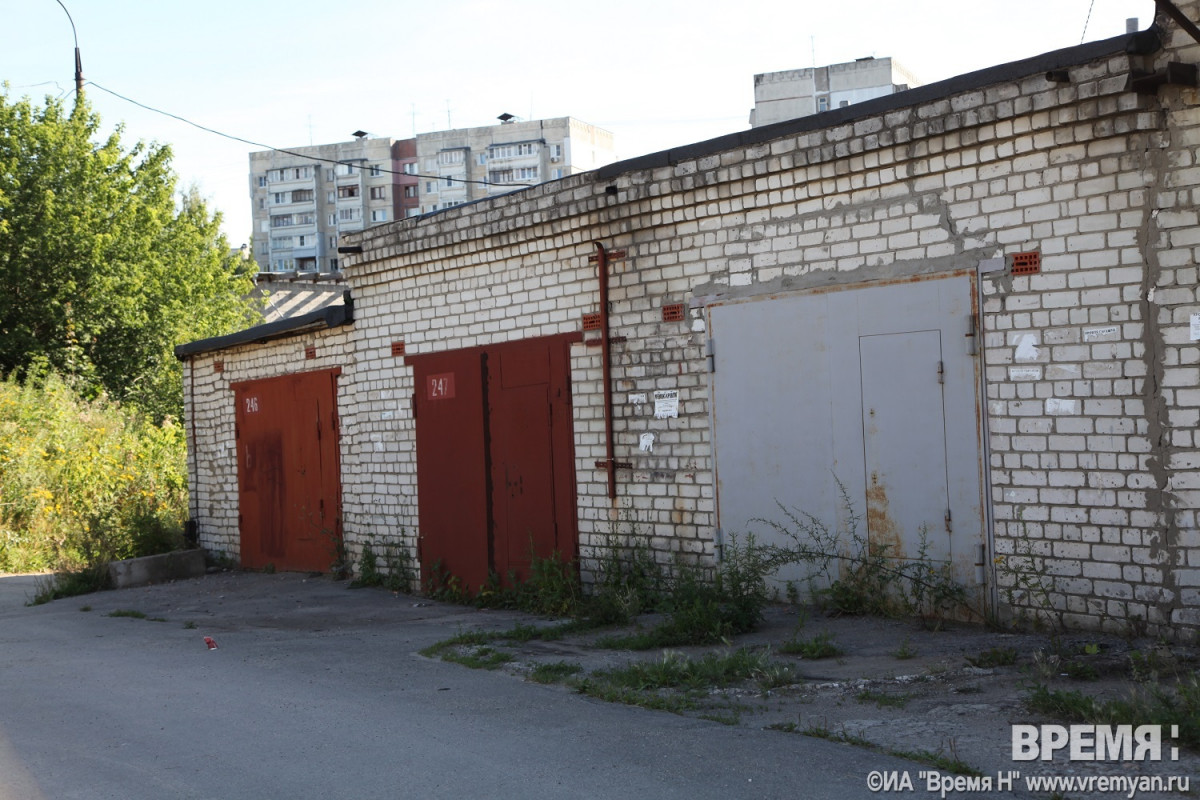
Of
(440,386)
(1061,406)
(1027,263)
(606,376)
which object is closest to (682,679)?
(1061,406)

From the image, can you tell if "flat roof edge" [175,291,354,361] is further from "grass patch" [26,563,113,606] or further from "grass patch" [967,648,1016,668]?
"grass patch" [967,648,1016,668]

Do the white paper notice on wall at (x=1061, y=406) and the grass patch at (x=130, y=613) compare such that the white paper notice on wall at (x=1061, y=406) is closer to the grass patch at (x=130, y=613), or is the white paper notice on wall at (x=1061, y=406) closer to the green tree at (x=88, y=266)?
the grass patch at (x=130, y=613)

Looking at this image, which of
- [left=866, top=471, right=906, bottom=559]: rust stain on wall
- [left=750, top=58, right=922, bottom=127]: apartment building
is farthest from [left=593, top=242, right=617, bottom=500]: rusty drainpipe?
[left=750, top=58, right=922, bottom=127]: apartment building

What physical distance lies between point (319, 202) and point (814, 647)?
283ft

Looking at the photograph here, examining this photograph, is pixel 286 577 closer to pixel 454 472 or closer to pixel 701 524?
pixel 454 472

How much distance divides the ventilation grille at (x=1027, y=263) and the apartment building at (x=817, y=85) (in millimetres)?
48259

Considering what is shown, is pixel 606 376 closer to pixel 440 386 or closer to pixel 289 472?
pixel 440 386

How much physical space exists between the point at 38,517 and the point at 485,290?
1030 centimetres

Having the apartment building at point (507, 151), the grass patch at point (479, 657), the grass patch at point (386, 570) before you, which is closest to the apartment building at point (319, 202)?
the apartment building at point (507, 151)

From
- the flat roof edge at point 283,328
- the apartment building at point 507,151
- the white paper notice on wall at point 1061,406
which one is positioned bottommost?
the white paper notice on wall at point 1061,406

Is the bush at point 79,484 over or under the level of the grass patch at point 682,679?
over

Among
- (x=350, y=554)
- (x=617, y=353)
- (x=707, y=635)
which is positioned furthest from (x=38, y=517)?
(x=707, y=635)

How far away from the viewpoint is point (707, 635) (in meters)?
7.75

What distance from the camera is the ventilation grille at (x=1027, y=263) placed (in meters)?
7.12
